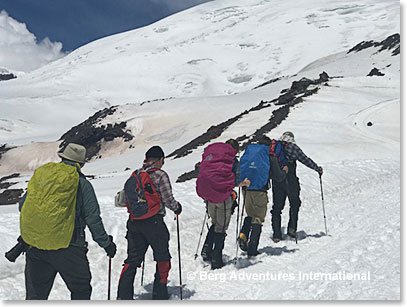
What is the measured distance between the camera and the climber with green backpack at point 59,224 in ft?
12.9

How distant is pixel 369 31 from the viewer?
100 metres

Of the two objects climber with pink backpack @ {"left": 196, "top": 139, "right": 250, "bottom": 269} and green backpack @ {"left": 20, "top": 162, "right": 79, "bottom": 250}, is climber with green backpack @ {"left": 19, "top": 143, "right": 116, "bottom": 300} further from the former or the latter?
climber with pink backpack @ {"left": 196, "top": 139, "right": 250, "bottom": 269}

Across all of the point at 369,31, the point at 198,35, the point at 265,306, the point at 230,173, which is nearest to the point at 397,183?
the point at 230,173

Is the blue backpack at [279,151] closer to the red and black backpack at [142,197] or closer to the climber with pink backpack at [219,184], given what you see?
the climber with pink backpack at [219,184]

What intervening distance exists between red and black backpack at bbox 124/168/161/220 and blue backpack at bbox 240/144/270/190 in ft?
7.33

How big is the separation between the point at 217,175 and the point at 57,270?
2.70 metres

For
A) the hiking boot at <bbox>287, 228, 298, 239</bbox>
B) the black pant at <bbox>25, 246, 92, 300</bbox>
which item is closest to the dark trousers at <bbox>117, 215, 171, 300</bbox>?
the black pant at <bbox>25, 246, 92, 300</bbox>

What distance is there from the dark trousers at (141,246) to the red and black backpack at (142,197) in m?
0.13

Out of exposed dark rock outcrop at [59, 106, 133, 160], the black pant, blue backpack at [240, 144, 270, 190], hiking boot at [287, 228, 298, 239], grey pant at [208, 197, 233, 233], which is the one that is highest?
exposed dark rock outcrop at [59, 106, 133, 160]

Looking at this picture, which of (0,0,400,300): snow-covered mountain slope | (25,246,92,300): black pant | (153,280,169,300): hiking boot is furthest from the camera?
(0,0,400,300): snow-covered mountain slope

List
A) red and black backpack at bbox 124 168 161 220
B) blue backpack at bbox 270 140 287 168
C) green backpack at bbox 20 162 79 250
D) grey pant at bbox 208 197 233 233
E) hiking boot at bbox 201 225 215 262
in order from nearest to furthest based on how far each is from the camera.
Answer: green backpack at bbox 20 162 79 250 → red and black backpack at bbox 124 168 161 220 → grey pant at bbox 208 197 233 233 → hiking boot at bbox 201 225 215 262 → blue backpack at bbox 270 140 287 168

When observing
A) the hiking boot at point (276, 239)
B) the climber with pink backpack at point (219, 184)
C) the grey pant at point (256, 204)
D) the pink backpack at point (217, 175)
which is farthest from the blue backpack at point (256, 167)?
the hiking boot at point (276, 239)

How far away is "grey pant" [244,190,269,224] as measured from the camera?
265 inches

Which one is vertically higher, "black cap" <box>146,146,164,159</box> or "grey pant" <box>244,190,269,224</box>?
"black cap" <box>146,146,164,159</box>
